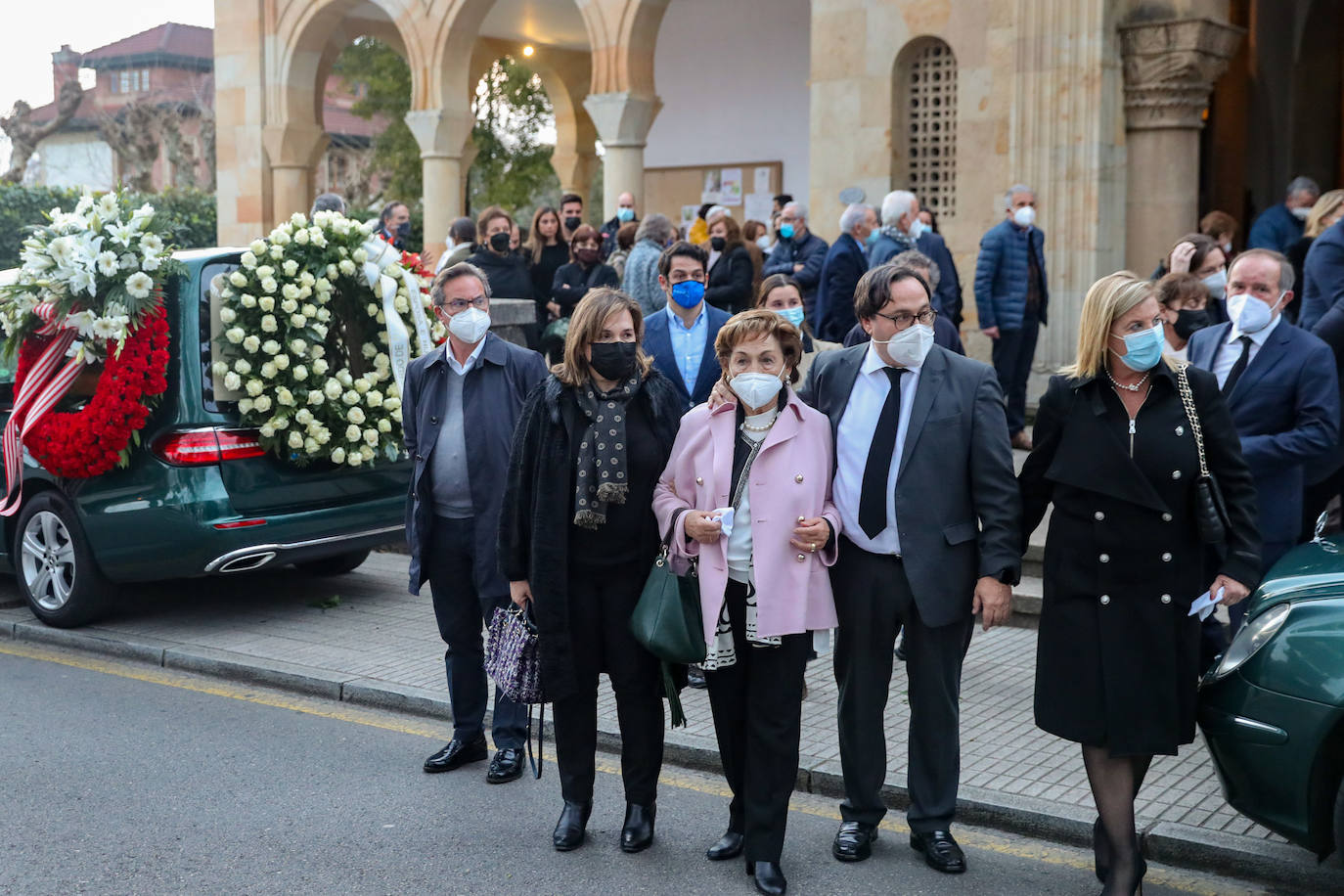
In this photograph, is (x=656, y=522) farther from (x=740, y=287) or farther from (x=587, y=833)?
(x=740, y=287)

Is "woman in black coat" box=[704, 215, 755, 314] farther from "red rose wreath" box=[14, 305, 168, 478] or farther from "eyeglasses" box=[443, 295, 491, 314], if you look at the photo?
"eyeglasses" box=[443, 295, 491, 314]

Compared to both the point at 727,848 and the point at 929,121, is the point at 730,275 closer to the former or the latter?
the point at 929,121

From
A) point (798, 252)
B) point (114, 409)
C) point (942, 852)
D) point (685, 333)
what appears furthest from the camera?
point (798, 252)

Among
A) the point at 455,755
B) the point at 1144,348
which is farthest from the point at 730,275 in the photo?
the point at 1144,348

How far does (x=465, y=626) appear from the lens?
226 inches

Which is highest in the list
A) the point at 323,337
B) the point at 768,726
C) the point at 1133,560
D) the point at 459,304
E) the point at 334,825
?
the point at 459,304

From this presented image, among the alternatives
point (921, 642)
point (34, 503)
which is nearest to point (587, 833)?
point (921, 642)

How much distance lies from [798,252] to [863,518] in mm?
7384

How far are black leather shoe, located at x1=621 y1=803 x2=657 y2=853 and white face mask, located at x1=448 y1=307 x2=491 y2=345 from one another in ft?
6.28

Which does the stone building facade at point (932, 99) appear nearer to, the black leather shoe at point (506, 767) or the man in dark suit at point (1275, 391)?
the man in dark suit at point (1275, 391)

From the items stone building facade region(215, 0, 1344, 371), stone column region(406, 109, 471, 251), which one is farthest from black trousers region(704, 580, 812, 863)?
stone column region(406, 109, 471, 251)

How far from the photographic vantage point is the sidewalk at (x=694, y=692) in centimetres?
486

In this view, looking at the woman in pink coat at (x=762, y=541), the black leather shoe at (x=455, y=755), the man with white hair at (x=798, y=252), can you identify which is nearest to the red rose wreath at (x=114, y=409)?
the black leather shoe at (x=455, y=755)

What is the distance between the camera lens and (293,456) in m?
7.68
